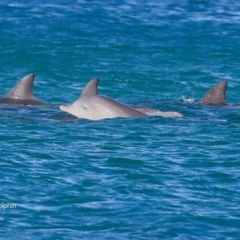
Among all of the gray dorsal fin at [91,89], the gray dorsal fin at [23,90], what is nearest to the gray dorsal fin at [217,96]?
the gray dorsal fin at [91,89]

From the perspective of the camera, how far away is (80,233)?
12.7 meters

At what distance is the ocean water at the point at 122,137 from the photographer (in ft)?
43.8

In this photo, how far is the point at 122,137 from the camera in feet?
60.8

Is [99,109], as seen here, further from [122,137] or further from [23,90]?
[23,90]

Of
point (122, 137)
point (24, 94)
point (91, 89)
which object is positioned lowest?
point (24, 94)

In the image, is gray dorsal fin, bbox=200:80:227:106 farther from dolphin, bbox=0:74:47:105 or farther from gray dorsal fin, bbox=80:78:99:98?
dolphin, bbox=0:74:47:105

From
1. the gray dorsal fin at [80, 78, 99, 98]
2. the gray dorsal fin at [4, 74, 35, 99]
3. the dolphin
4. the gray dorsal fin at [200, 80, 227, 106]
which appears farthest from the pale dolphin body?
the gray dorsal fin at [200, 80, 227, 106]

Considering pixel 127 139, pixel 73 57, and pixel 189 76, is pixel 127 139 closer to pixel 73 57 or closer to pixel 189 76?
pixel 189 76

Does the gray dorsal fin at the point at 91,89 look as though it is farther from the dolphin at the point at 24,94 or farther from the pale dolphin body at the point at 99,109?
the dolphin at the point at 24,94

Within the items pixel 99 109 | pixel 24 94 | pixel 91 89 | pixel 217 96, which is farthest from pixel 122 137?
pixel 217 96

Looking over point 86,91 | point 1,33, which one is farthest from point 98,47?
point 86,91

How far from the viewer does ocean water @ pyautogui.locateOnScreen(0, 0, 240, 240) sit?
43.8 ft

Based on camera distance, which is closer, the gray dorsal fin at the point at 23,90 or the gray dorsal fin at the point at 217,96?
the gray dorsal fin at the point at 23,90

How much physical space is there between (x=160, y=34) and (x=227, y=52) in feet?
11.0
